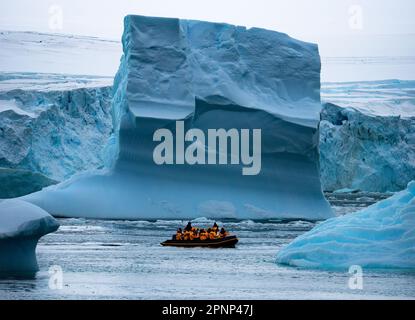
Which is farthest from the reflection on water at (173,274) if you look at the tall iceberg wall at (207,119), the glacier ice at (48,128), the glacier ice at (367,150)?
Result: the glacier ice at (367,150)

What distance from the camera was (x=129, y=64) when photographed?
20406 mm

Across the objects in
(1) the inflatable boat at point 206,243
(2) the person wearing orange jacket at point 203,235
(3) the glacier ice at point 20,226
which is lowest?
(1) the inflatable boat at point 206,243

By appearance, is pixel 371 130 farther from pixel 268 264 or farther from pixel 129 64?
pixel 268 264

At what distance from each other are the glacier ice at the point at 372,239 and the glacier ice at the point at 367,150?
65.3ft

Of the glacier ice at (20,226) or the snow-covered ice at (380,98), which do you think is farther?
the snow-covered ice at (380,98)

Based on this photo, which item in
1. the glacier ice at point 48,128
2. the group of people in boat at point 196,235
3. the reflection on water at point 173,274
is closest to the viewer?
the reflection on water at point 173,274

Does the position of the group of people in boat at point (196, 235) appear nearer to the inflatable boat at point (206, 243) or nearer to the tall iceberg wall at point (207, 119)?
the inflatable boat at point (206, 243)

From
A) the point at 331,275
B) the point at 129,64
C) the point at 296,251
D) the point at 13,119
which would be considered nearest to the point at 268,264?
the point at 296,251

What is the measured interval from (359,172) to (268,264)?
19861mm

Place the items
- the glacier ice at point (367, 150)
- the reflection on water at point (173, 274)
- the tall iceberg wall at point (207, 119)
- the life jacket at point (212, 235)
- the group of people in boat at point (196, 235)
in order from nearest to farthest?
the reflection on water at point (173, 274), the group of people in boat at point (196, 235), the life jacket at point (212, 235), the tall iceberg wall at point (207, 119), the glacier ice at point (367, 150)

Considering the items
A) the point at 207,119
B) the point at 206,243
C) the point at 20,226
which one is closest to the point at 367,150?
the point at 207,119

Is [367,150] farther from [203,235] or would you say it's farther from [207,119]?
[203,235]

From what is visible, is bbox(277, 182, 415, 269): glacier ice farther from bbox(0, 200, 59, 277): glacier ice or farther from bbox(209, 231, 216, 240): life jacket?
bbox(209, 231, 216, 240): life jacket

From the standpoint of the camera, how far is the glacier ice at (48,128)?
85.0 ft
